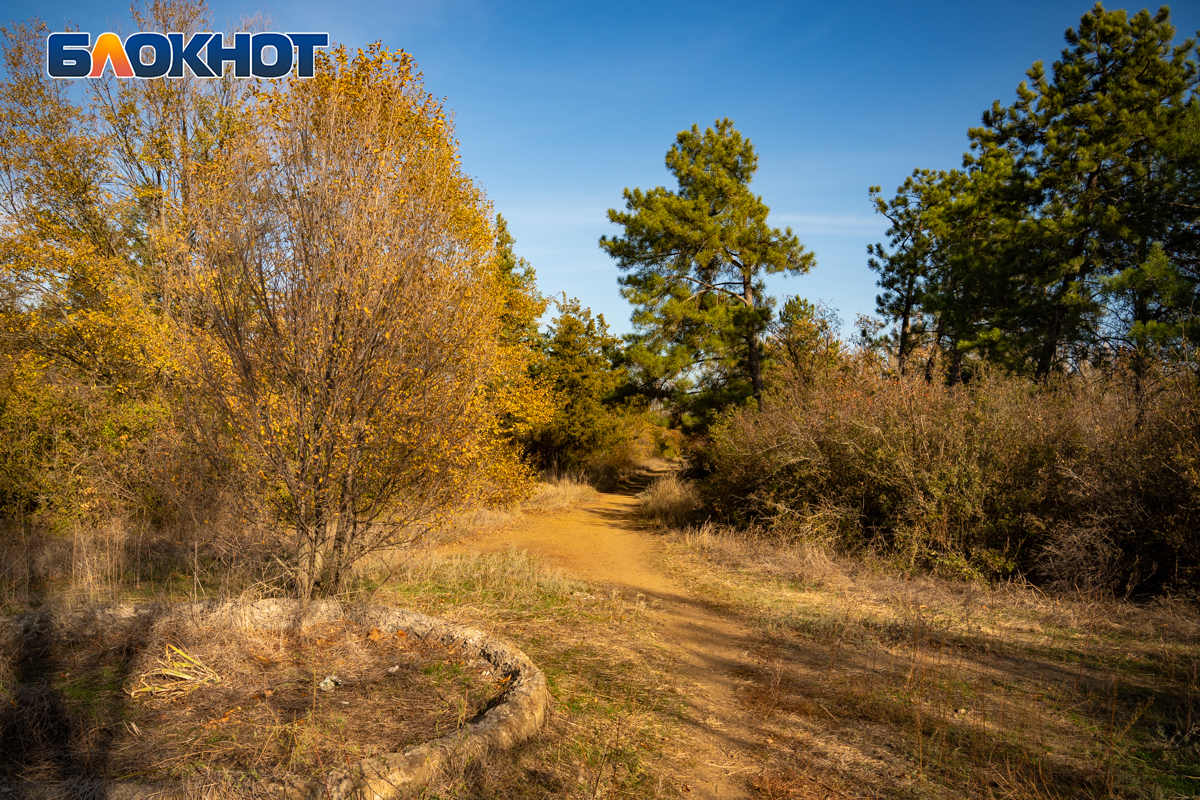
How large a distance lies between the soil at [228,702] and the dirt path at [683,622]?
159 cm

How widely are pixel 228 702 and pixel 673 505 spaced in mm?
12720

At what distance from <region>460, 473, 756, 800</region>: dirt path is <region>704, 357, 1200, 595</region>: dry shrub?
290cm

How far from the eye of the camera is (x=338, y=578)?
6199 mm

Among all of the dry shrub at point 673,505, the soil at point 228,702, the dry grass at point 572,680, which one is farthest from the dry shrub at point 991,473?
the soil at point 228,702

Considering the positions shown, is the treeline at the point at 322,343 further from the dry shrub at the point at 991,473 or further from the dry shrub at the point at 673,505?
the dry shrub at the point at 673,505

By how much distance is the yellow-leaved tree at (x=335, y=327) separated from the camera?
5336 mm

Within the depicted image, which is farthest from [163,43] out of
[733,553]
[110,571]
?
[733,553]

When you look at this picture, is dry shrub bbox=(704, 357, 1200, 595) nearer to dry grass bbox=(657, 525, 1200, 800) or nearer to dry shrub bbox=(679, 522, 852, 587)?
dry shrub bbox=(679, 522, 852, 587)

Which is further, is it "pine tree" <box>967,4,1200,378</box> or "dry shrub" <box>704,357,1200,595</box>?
"pine tree" <box>967,4,1200,378</box>

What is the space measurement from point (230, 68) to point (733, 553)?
45.9ft

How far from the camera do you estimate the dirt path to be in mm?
3945

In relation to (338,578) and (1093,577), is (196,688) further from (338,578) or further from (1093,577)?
(1093,577)

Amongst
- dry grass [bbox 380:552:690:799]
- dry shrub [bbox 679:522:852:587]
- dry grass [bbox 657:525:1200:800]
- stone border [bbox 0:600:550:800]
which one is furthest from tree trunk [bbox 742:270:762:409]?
stone border [bbox 0:600:550:800]
